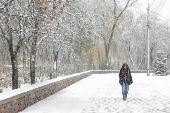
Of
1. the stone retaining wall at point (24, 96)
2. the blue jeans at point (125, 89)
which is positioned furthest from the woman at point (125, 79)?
the stone retaining wall at point (24, 96)

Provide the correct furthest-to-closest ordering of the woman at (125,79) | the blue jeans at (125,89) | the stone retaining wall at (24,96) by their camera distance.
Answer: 1. the woman at (125,79)
2. the blue jeans at (125,89)
3. the stone retaining wall at (24,96)

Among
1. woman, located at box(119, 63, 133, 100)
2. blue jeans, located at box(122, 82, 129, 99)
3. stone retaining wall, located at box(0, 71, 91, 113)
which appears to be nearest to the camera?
stone retaining wall, located at box(0, 71, 91, 113)

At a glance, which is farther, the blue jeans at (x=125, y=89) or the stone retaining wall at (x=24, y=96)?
the blue jeans at (x=125, y=89)

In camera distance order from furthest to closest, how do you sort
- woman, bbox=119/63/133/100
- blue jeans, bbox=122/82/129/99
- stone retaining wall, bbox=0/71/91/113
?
woman, bbox=119/63/133/100 < blue jeans, bbox=122/82/129/99 < stone retaining wall, bbox=0/71/91/113

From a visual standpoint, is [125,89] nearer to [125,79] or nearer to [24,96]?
[125,79]

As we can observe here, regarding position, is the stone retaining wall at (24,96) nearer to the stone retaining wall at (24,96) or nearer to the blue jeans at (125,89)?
the stone retaining wall at (24,96)

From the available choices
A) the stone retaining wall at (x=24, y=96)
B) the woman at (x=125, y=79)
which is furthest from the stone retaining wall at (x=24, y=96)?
the woman at (x=125, y=79)

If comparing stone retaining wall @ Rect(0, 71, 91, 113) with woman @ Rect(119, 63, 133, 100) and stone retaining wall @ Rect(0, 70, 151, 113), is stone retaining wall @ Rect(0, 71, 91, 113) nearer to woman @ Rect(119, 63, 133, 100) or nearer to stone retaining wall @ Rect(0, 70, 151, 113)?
stone retaining wall @ Rect(0, 70, 151, 113)

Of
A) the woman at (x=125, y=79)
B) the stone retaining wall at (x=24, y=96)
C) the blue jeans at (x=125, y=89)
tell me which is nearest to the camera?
the stone retaining wall at (x=24, y=96)

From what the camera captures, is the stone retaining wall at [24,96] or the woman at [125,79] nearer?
the stone retaining wall at [24,96]

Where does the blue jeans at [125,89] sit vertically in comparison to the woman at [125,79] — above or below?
below

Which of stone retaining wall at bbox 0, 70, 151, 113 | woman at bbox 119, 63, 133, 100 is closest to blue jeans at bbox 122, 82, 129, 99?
woman at bbox 119, 63, 133, 100

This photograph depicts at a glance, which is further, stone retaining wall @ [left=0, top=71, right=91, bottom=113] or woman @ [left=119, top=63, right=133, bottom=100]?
woman @ [left=119, top=63, right=133, bottom=100]

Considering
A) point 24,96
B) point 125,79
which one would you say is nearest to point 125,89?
point 125,79
